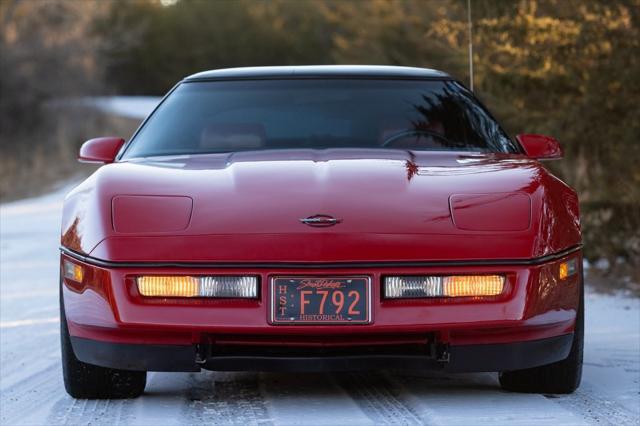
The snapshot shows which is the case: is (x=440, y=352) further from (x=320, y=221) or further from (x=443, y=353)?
(x=320, y=221)

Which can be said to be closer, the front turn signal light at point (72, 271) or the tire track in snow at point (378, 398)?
the tire track in snow at point (378, 398)

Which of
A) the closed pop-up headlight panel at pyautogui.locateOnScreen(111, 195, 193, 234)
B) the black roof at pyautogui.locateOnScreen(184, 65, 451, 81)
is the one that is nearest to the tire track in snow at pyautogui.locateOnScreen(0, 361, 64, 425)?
the closed pop-up headlight panel at pyautogui.locateOnScreen(111, 195, 193, 234)

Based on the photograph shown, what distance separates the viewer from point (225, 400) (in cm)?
469

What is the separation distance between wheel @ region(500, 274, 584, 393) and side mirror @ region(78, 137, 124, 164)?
6.59 feet

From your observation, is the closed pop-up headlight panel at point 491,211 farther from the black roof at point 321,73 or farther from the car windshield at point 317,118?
the black roof at point 321,73

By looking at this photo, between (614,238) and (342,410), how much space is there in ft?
17.0

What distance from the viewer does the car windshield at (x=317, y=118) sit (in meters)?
5.46

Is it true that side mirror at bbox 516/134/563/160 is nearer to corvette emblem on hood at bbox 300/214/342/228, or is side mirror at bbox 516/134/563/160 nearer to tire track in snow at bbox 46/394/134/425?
corvette emblem on hood at bbox 300/214/342/228

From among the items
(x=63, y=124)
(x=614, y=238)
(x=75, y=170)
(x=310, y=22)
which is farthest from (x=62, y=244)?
(x=310, y=22)

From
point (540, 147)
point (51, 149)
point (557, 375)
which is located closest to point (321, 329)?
point (557, 375)

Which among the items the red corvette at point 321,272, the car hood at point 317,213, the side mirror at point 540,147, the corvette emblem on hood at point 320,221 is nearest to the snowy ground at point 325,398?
the red corvette at point 321,272

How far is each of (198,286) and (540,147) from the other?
1979mm

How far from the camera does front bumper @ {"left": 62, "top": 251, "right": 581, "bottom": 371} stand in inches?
166

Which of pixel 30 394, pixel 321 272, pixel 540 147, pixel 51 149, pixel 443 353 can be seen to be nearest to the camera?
pixel 321 272
